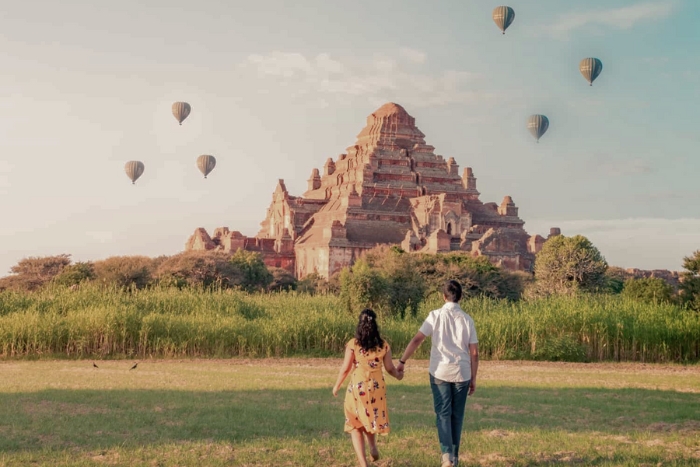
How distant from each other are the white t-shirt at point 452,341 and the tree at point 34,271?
3456 cm

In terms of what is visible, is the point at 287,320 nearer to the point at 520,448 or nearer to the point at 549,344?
the point at 549,344

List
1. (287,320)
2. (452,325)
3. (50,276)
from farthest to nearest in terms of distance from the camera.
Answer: (50,276) → (287,320) → (452,325)

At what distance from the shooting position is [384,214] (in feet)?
209

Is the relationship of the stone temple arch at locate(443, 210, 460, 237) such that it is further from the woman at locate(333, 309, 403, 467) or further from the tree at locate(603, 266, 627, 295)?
the woman at locate(333, 309, 403, 467)

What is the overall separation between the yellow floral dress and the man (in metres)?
0.27

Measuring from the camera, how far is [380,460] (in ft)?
26.7

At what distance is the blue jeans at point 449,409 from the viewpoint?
769cm

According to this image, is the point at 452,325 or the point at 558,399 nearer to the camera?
the point at 452,325

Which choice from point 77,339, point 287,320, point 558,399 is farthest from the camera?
point 287,320

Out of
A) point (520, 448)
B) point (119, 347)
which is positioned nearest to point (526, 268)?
point (119, 347)

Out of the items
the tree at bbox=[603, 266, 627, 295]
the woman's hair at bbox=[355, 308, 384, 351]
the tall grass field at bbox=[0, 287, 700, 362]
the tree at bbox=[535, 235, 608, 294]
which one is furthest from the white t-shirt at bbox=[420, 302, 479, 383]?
the tree at bbox=[603, 266, 627, 295]

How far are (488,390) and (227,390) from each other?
166 inches

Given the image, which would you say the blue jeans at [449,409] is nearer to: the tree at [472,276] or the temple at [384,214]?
the tree at [472,276]

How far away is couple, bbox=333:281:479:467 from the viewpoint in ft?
25.0
